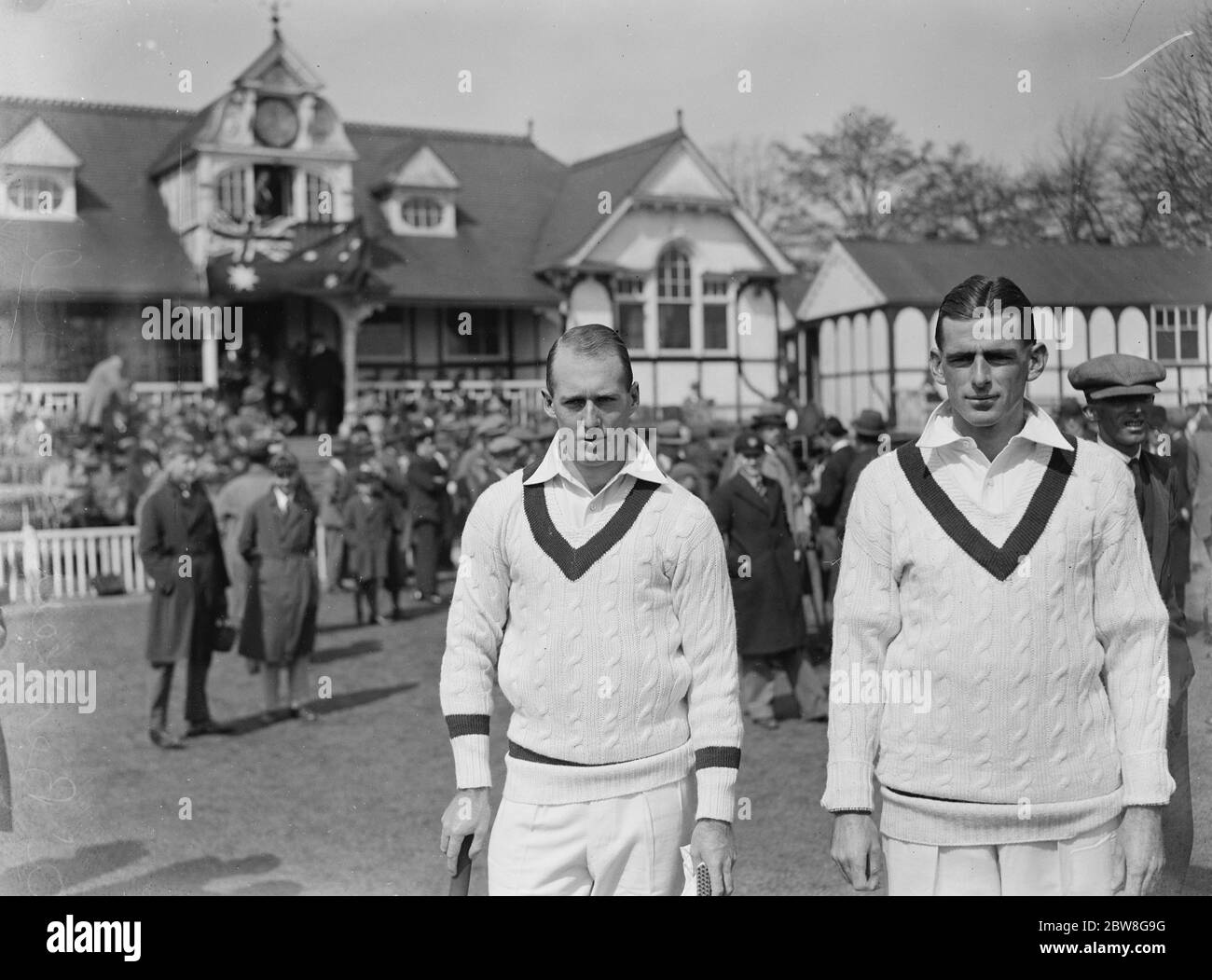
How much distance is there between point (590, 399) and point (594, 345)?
0.13m

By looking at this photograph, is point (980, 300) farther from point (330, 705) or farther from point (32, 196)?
point (330, 705)

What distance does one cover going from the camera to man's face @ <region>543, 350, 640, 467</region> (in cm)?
287

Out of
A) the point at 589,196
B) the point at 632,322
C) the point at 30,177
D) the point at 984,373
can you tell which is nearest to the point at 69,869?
the point at 30,177

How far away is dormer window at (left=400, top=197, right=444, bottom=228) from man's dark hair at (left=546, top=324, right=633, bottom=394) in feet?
54.9

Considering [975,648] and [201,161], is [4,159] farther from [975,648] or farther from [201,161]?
[201,161]

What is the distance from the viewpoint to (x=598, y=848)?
2.82m

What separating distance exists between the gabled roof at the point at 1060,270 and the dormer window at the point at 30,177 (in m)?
4.58

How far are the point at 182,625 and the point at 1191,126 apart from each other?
610 cm

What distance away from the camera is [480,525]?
116 inches

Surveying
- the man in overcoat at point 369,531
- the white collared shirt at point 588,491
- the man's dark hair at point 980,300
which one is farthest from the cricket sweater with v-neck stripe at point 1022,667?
the man in overcoat at point 369,531

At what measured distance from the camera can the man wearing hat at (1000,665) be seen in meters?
2.65

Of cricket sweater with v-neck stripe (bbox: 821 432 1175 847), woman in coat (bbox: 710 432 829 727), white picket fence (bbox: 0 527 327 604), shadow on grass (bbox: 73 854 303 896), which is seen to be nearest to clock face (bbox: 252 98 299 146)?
white picket fence (bbox: 0 527 327 604)
